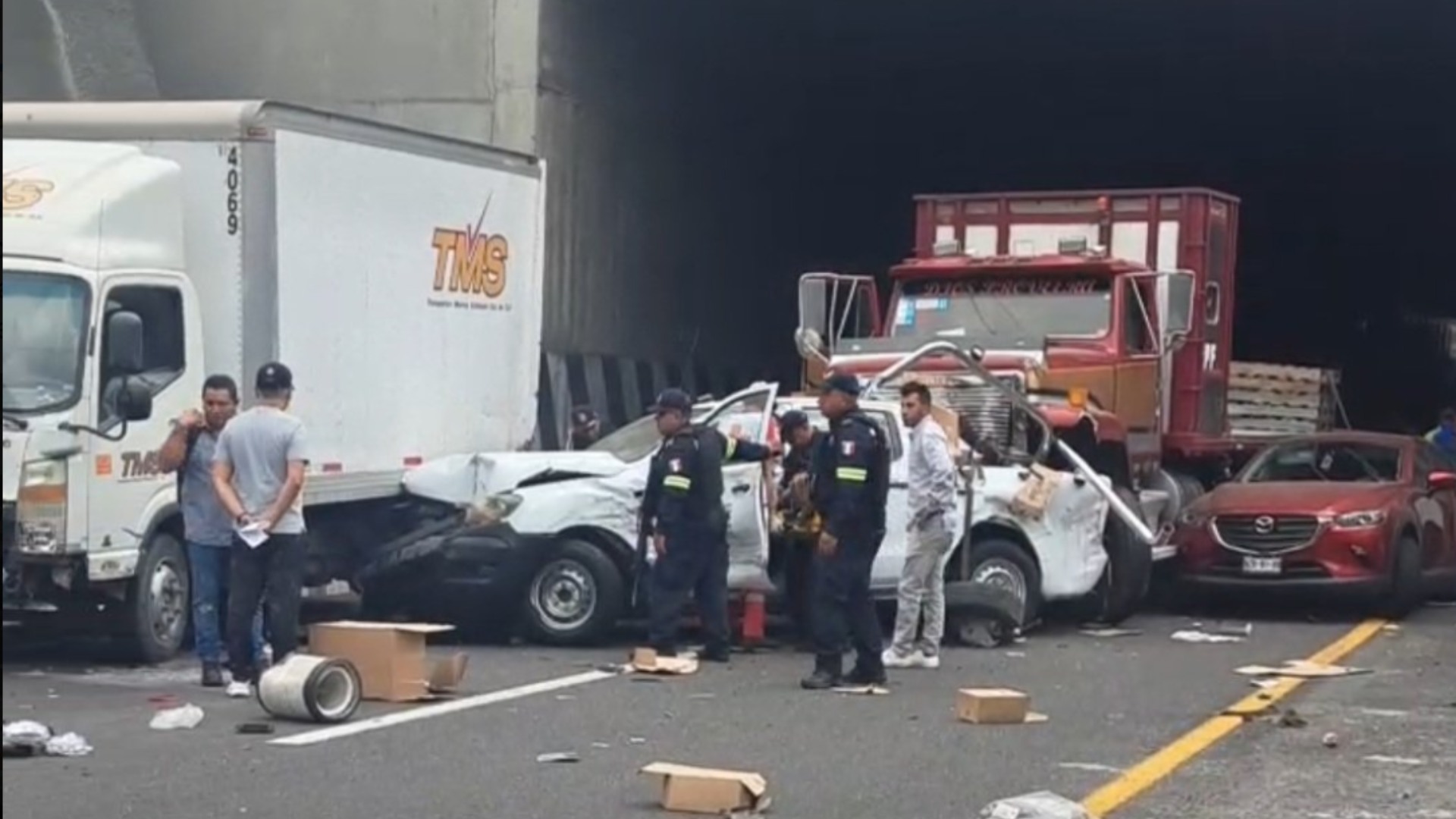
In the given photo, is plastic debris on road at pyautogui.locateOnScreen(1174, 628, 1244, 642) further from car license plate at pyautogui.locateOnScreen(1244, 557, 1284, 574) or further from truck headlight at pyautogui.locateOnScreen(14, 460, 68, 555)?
truck headlight at pyautogui.locateOnScreen(14, 460, 68, 555)

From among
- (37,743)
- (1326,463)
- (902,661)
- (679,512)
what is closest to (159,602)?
(679,512)

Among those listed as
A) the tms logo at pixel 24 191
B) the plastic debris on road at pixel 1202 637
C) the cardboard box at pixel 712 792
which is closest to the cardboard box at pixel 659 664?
the plastic debris on road at pixel 1202 637

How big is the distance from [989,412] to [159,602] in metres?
6.01

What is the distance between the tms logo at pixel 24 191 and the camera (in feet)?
43.4

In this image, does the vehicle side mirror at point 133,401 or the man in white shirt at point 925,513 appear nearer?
the vehicle side mirror at point 133,401

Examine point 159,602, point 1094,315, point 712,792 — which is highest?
point 1094,315

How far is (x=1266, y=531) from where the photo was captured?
56.3 ft

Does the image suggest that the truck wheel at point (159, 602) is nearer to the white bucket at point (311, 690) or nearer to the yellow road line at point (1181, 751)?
the white bucket at point (311, 690)

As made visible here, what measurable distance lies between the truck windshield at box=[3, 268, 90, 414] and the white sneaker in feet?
16.0

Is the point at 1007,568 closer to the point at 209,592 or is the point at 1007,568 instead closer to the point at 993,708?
the point at 993,708

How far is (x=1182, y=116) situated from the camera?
3334 centimetres

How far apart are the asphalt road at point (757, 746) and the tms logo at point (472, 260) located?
122 inches

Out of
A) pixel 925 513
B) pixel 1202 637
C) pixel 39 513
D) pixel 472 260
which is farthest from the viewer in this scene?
pixel 472 260

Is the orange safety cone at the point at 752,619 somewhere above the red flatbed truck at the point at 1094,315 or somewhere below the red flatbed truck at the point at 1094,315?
below
